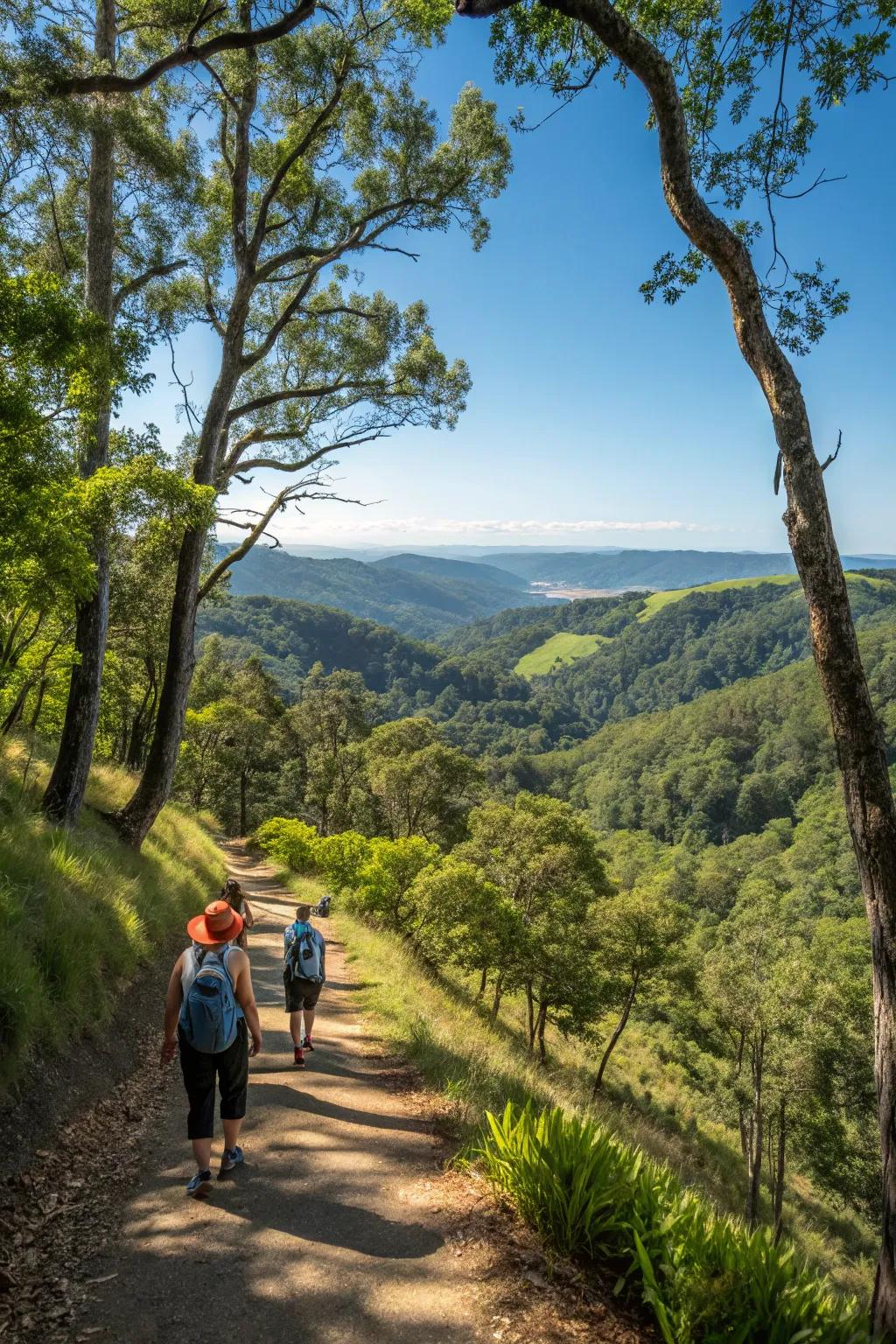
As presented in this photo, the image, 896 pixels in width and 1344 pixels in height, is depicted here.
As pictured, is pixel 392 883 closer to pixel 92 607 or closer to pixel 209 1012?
Answer: pixel 92 607

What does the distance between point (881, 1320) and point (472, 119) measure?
14623 millimetres

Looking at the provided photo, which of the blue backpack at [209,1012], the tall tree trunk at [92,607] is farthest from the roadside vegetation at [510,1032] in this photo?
the tall tree trunk at [92,607]

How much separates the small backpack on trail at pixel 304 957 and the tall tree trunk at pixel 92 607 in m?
4.12

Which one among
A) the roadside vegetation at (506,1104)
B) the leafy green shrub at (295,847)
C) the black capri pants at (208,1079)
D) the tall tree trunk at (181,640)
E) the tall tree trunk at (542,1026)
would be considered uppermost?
the tall tree trunk at (181,640)

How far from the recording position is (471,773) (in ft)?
103

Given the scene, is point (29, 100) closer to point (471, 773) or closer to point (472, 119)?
point (472, 119)

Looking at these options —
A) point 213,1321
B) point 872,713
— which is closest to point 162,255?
point 872,713

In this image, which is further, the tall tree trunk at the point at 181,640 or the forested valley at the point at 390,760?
the tall tree trunk at the point at 181,640

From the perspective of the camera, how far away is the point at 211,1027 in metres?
3.82

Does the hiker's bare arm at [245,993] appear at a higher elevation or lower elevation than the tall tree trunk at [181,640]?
lower

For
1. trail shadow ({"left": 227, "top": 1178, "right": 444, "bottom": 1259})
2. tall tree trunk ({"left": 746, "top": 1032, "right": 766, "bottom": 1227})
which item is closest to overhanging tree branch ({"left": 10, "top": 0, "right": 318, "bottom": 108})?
trail shadow ({"left": 227, "top": 1178, "right": 444, "bottom": 1259})

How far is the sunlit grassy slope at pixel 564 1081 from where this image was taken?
20.5 feet

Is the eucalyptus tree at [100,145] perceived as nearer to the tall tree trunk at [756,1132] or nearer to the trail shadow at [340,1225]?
the trail shadow at [340,1225]

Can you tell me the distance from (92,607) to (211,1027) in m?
6.80
